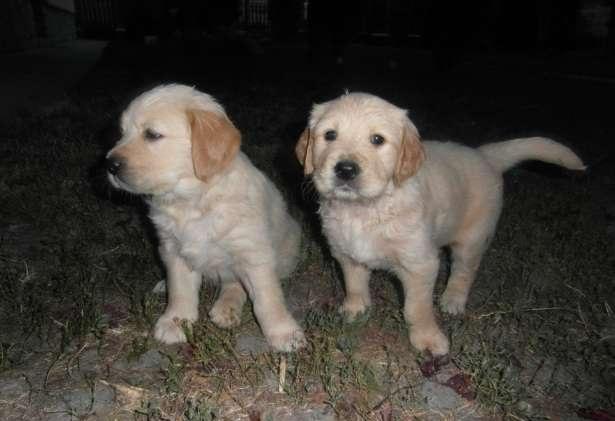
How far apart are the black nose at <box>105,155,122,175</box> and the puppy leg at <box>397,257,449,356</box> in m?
1.82

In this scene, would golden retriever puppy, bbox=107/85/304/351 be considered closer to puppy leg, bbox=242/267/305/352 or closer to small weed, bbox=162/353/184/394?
puppy leg, bbox=242/267/305/352

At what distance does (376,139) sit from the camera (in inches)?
126

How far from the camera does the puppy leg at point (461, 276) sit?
3975 millimetres

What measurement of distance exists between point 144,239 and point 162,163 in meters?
2.08

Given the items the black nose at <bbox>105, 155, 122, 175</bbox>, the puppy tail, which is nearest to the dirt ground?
the puppy tail

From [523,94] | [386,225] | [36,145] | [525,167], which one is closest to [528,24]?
[523,94]

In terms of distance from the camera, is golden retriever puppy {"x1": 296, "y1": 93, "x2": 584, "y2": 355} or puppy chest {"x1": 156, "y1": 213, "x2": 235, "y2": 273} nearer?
golden retriever puppy {"x1": 296, "y1": 93, "x2": 584, "y2": 355}

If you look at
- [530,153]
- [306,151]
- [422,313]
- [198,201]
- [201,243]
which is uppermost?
[306,151]

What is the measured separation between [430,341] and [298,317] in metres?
1.00

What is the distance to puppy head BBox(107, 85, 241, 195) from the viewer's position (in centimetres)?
306

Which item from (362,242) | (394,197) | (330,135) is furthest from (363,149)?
(362,242)

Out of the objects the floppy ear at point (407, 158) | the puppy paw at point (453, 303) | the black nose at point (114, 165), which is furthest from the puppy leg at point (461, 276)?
the black nose at point (114, 165)

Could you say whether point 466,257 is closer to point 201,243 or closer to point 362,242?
point 362,242

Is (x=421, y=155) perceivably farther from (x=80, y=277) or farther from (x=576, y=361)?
(x=80, y=277)
